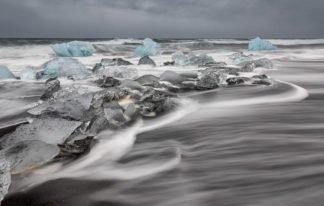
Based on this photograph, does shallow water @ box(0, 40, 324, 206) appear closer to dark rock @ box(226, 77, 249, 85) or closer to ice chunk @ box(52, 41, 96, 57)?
dark rock @ box(226, 77, 249, 85)

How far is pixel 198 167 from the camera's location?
1.12m

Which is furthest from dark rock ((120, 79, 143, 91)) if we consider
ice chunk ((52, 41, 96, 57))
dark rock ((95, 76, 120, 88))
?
ice chunk ((52, 41, 96, 57))

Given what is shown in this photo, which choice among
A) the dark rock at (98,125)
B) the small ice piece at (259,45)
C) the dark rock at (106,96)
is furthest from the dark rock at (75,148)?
the small ice piece at (259,45)

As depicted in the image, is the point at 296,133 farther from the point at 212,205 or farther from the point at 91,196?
the point at 91,196

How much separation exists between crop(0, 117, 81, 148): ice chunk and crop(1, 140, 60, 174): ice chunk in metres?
0.12

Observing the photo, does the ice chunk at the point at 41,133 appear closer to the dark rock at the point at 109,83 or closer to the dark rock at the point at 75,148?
the dark rock at the point at 75,148

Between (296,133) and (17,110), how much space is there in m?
1.83

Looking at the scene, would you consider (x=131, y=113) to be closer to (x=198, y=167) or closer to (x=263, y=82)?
(x=198, y=167)

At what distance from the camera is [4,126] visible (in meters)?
1.88

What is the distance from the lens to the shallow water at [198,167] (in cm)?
89

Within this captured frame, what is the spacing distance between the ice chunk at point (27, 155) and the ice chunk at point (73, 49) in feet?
27.5

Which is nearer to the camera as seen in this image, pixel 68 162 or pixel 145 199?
pixel 145 199

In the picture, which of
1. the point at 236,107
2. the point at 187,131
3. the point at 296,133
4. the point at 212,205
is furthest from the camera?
the point at 236,107

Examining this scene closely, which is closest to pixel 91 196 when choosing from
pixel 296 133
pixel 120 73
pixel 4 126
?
pixel 296 133
